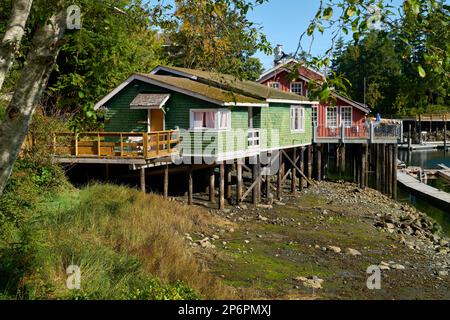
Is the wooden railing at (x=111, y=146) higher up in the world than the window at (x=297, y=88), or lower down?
lower down

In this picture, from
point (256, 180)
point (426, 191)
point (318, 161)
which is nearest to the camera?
point (256, 180)

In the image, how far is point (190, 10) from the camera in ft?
22.7

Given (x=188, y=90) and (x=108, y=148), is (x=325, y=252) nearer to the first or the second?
(x=188, y=90)

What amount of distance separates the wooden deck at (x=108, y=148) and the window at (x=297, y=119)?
37.7 ft

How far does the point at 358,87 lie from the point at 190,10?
74.0 meters

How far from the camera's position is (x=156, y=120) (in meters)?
23.0

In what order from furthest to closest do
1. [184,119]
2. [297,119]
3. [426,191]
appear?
[426,191]
[297,119]
[184,119]

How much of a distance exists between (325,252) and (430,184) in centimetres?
2511

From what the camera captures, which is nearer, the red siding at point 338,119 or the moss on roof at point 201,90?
the moss on roof at point 201,90

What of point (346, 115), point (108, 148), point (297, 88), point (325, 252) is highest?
point (297, 88)

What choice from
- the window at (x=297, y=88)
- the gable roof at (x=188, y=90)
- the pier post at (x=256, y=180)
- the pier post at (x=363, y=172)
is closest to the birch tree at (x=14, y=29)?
the gable roof at (x=188, y=90)

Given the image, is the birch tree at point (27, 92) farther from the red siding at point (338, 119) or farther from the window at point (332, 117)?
the window at point (332, 117)

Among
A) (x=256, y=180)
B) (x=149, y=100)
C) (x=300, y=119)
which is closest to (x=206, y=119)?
(x=149, y=100)

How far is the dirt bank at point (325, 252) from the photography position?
12.8 meters
